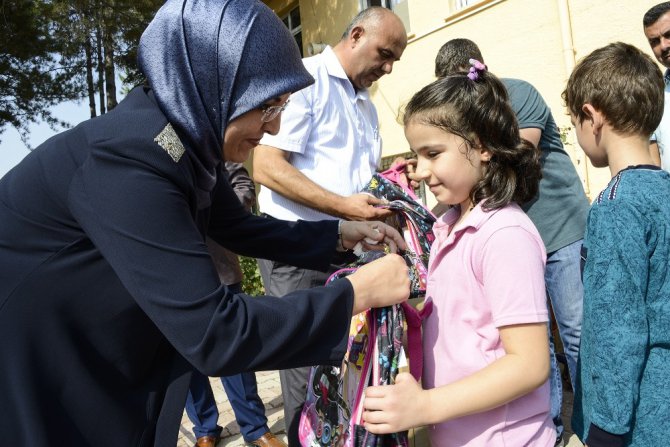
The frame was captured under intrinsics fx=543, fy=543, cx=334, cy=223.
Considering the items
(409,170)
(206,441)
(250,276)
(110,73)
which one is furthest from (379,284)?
(110,73)

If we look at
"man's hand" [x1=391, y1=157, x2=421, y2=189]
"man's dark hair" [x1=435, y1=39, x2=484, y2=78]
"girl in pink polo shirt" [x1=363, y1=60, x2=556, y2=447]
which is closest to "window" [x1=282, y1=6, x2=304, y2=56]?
"man's dark hair" [x1=435, y1=39, x2=484, y2=78]

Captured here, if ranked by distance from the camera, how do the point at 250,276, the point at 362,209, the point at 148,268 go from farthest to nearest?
the point at 250,276 → the point at 362,209 → the point at 148,268

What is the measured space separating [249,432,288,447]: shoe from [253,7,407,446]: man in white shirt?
1.12 meters

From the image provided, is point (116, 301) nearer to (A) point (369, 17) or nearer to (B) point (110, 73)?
(A) point (369, 17)

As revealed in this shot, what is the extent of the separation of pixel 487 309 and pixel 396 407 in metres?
0.36

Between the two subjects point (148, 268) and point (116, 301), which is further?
point (116, 301)

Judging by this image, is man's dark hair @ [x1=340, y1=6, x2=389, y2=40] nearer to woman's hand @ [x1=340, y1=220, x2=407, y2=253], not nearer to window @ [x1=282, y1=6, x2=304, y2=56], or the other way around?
woman's hand @ [x1=340, y1=220, x2=407, y2=253]

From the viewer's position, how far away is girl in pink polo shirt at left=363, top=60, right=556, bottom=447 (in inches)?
53.8

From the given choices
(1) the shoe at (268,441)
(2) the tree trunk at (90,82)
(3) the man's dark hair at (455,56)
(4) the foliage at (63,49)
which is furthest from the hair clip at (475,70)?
(2) the tree trunk at (90,82)

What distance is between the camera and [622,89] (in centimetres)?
177

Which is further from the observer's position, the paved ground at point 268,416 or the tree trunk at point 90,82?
the tree trunk at point 90,82

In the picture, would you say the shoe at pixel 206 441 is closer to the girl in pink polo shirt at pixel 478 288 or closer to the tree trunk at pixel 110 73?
the girl in pink polo shirt at pixel 478 288

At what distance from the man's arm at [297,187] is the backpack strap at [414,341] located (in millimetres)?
738

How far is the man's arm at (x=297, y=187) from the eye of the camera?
228 cm
